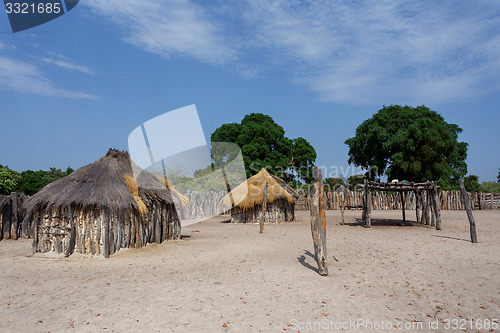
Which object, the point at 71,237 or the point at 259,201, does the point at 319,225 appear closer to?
the point at 71,237

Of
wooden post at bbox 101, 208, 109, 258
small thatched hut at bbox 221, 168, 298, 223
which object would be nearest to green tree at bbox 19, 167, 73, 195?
small thatched hut at bbox 221, 168, 298, 223

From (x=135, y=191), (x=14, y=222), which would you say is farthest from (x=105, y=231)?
(x=14, y=222)

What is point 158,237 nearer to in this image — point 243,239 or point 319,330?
point 243,239

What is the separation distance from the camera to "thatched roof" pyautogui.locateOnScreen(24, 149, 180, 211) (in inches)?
359

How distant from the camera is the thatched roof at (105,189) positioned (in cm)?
911

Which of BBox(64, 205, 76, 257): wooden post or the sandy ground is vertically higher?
BBox(64, 205, 76, 257): wooden post

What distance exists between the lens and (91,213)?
916 centimetres

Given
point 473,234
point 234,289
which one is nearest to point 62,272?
point 234,289

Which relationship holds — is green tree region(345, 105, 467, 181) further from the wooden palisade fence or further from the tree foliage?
the tree foliage

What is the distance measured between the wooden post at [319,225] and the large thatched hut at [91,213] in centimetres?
537

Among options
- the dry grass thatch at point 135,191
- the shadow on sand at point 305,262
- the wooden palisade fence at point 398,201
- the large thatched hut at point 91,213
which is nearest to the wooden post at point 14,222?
the large thatched hut at point 91,213

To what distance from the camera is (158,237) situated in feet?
36.3

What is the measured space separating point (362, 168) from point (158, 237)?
25.0 m

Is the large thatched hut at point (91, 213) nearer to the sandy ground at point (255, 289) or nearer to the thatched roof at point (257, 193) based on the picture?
the sandy ground at point (255, 289)
